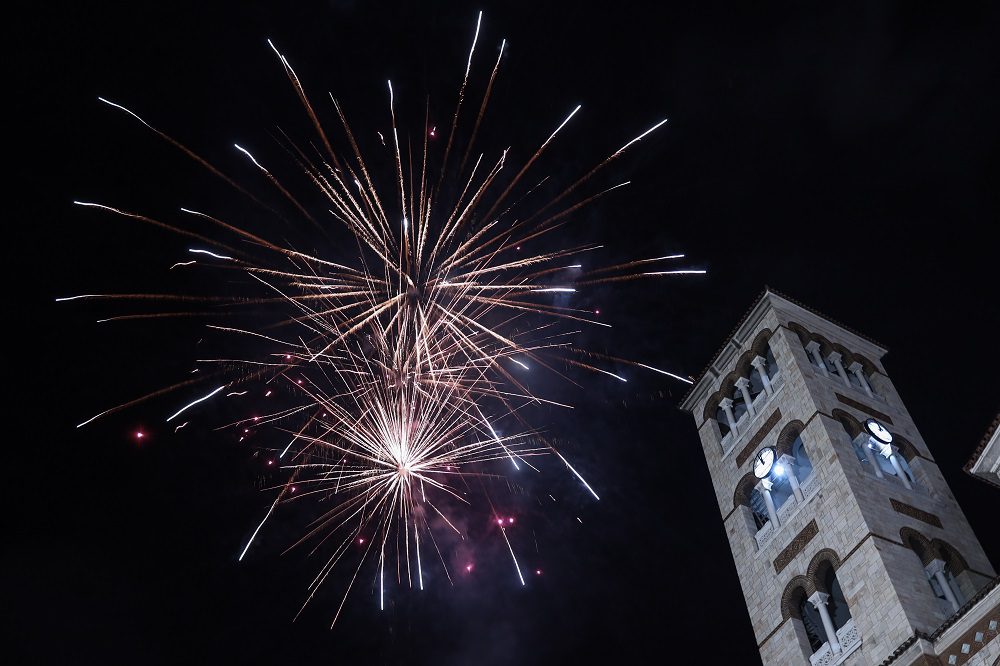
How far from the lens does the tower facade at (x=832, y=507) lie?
89.6 feet

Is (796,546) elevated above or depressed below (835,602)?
above

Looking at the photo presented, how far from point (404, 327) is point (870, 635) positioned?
17625mm

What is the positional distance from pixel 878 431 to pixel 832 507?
17.2 ft

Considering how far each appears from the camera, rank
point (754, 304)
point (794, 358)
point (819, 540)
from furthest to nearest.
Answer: point (754, 304)
point (794, 358)
point (819, 540)

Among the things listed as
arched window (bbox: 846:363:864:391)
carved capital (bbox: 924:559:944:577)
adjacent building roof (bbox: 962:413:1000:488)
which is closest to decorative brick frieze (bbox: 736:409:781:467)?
arched window (bbox: 846:363:864:391)

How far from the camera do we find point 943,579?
95.5ft

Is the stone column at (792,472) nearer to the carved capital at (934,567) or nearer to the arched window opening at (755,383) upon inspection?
the arched window opening at (755,383)

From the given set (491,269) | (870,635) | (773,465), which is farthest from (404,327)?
(870,635)

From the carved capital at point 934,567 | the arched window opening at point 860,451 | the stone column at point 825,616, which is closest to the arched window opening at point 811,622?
the stone column at point 825,616

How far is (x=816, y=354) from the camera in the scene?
126 feet

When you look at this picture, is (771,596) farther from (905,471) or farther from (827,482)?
(905,471)

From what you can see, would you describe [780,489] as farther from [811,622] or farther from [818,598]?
[818,598]

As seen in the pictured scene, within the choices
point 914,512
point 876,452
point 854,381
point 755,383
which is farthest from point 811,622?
point 854,381

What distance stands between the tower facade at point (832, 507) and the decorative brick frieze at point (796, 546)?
0.14ft
